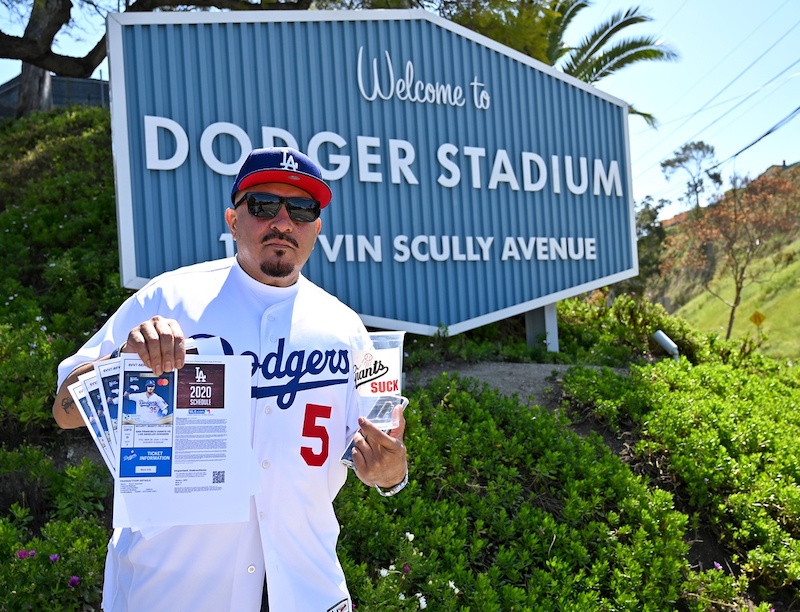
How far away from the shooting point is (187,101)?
7.54m

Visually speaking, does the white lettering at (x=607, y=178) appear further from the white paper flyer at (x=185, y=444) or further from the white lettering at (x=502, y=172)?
the white paper flyer at (x=185, y=444)

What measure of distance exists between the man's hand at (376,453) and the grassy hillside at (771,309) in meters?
27.0

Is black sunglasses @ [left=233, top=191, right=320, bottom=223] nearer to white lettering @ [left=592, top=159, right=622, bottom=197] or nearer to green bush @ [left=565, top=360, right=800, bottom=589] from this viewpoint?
green bush @ [left=565, top=360, right=800, bottom=589]

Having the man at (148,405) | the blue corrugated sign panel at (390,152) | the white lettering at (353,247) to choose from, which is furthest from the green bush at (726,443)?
Answer: the man at (148,405)

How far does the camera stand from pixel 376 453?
2.38m

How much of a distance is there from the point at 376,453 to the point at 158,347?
27.1 inches

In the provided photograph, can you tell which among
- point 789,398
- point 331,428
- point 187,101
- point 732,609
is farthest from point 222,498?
point 789,398

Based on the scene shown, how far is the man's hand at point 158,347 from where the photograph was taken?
2.11 meters

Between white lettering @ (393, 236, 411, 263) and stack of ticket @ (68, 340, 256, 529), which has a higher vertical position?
white lettering @ (393, 236, 411, 263)

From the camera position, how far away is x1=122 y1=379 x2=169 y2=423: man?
2.13 meters

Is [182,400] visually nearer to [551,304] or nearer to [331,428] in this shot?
[331,428]

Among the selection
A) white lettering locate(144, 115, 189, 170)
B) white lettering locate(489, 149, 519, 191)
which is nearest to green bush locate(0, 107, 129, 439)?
white lettering locate(144, 115, 189, 170)

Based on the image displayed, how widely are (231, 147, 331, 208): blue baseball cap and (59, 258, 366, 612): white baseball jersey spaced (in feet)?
1.00

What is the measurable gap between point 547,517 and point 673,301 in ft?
163
